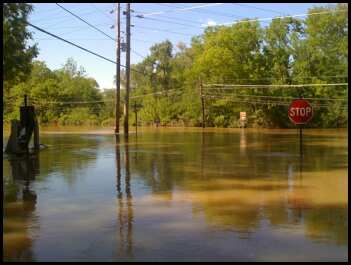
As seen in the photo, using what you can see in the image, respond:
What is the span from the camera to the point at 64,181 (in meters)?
12.1

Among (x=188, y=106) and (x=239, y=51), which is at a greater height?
(x=239, y=51)

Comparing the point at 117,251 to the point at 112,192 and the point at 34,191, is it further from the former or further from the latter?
the point at 34,191

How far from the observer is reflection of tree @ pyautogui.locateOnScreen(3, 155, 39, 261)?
6.25m

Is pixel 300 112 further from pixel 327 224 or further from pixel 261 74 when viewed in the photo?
pixel 261 74

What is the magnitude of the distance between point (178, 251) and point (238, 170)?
804 cm

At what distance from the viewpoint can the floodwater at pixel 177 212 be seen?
618cm

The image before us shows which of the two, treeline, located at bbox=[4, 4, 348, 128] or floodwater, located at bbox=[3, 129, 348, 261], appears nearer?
floodwater, located at bbox=[3, 129, 348, 261]

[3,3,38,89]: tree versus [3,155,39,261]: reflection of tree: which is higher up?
[3,3,38,89]: tree

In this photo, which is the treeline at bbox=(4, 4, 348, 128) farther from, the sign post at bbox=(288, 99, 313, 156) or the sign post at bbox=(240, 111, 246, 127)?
the sign post at bbox=(288, 99, 313, 156)

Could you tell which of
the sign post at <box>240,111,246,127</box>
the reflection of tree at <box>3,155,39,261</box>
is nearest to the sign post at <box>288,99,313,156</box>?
the reflection of tree at <box>3,155,39,261</box>

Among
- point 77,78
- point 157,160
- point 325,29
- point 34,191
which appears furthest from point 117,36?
point 77,78

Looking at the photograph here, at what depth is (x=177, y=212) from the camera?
8.42 meters

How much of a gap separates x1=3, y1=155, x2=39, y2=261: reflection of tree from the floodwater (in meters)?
0.01

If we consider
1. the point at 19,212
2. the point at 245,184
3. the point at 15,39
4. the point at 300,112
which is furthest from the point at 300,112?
the point at 15,39
